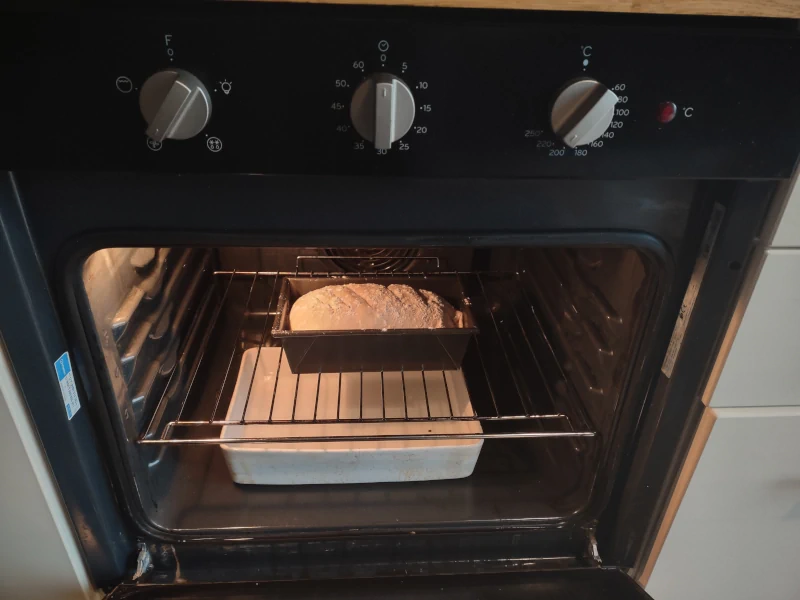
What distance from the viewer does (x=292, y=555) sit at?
0.84 metres

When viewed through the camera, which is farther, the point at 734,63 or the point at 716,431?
the point at 716,431

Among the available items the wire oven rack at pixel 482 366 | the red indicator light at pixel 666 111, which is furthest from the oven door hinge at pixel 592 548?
the red indicator light at pixel 666 111

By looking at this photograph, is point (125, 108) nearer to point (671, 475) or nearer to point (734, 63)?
point (734, 63)

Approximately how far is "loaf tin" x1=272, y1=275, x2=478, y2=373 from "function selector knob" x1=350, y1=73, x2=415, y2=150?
44 cm

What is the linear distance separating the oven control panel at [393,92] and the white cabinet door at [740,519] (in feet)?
1.21

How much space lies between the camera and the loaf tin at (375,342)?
0.91m

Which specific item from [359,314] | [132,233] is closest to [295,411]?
[359,314]

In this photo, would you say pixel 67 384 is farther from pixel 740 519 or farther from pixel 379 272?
pixel 740 519

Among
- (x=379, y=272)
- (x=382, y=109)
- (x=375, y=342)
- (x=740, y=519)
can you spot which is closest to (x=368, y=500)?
(x=375, y=342)

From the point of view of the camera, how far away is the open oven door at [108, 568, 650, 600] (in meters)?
0.76

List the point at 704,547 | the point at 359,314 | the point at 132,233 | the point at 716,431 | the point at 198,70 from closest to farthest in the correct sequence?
the point at 198,70, the point at 132,233, the point at 716,431, the point at 704,547, the point at 359,314

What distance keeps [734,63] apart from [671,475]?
528 millimetres

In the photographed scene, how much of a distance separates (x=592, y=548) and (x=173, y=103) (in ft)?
2.58

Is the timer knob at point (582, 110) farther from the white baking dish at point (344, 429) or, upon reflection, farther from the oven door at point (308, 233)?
the white baking dish at point (344, 429)
